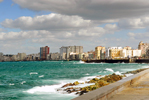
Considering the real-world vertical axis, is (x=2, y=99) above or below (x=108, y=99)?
below

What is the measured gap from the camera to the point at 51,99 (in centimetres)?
1518

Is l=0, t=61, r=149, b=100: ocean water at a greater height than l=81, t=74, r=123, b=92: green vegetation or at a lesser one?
lesser

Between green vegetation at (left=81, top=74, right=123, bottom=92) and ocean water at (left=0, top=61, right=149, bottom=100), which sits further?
ocean water at (left=0, top=61, right=149, bottom=100)

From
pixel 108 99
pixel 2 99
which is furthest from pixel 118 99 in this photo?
pixel 2 99

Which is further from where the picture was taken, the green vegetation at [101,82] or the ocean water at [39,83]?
the ocean water at [39,83]

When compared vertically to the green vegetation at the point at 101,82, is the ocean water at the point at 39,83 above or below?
below

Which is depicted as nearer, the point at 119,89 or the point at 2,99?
the point at 119,89

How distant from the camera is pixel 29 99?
644 inches

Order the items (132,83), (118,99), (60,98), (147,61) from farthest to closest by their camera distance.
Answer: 1. (147,61)
2. (60,98)
3. (132,83)
4. (118,99)

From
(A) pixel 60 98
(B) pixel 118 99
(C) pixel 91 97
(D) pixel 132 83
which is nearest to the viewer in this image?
(C) pixel 91 97

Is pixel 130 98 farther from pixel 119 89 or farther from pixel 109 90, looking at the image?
pixel 119 89

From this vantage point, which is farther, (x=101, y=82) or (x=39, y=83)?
(x=39, y=83)

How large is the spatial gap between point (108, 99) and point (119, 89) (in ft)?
5.80

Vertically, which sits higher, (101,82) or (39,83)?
(101,82)
